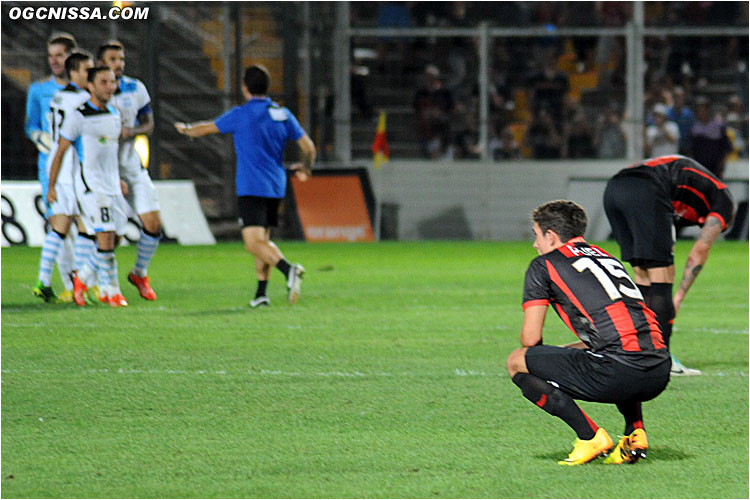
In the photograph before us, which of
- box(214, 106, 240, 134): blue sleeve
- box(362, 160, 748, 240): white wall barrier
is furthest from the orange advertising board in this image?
box(214, 106, 240, 134): blue sleeve

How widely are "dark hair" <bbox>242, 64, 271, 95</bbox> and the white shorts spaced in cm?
189

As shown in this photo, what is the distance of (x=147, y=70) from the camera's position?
67.4 ft

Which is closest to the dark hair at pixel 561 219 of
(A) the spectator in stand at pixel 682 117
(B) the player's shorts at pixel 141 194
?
(B) the player's shorts at pixel 141 194

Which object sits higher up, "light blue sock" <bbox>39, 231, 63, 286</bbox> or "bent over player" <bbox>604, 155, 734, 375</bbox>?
"bent over player" <bbox>604, 155, 734, 375</bbox>

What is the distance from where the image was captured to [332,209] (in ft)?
69.8

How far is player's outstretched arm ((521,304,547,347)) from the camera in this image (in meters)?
5.26

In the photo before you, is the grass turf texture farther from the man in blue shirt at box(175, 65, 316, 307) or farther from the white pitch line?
the man in blue shirt at box(175, 65, 316, 307)

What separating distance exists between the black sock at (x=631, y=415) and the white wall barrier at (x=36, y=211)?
13.8 metres

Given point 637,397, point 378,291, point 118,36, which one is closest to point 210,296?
point 378,291

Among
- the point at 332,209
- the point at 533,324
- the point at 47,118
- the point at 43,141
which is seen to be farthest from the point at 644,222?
the point at 332,209

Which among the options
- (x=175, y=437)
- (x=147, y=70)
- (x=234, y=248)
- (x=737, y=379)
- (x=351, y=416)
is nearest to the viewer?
(x=175, y=437)

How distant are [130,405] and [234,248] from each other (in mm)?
12370

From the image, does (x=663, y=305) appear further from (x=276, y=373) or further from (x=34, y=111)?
(x=34, y=111)

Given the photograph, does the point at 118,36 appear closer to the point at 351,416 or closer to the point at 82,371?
the point at 82,371
